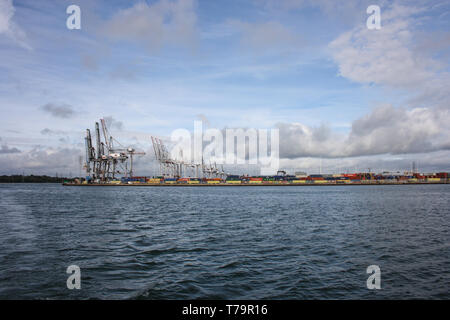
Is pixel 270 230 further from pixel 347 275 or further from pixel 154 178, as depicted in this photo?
pixel 154 178

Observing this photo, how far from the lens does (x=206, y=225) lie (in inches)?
954

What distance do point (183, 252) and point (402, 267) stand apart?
10191 millimetres

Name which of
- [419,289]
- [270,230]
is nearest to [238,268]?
[419,289]

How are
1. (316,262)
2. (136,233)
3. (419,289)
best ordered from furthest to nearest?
1. (136,233)
2. (316,262)
3. (419,289)

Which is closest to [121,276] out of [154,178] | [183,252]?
[183,252]
